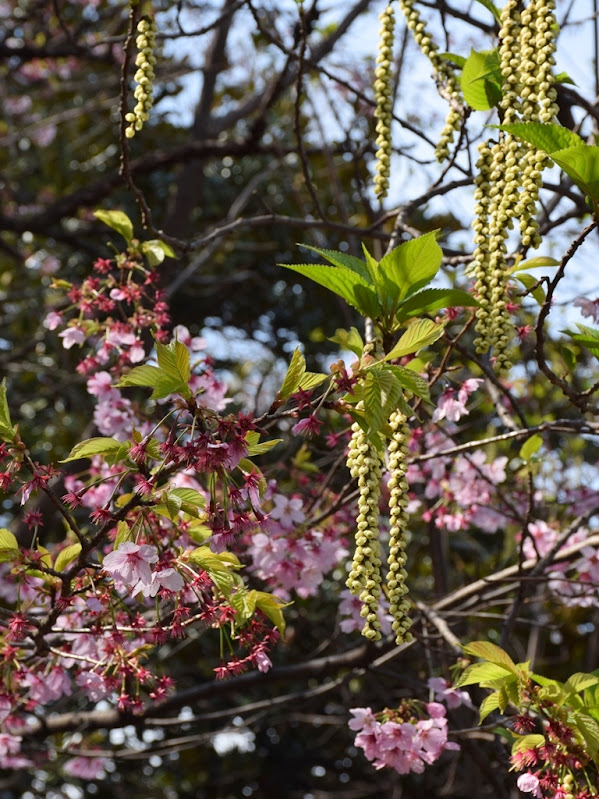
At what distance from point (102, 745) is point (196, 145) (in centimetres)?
291

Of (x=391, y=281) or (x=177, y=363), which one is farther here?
(x=391, y=281)

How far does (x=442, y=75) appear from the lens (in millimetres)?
2086

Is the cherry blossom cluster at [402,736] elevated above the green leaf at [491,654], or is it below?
below

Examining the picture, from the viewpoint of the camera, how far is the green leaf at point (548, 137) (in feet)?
4.33

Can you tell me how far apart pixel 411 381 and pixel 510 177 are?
0.41 meters

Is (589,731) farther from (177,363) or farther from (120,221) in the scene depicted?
(120,221)

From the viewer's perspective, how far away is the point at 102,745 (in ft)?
13.5

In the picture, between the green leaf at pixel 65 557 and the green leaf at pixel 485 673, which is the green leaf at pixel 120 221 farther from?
the green leaf at pixel 485 673

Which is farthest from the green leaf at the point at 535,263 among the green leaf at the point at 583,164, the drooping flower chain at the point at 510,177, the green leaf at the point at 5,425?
the green leaf at the point at 5,425

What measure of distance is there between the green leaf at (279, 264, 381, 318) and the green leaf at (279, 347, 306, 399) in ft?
0.40

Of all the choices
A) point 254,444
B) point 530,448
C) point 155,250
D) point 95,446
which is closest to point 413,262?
point 254,444

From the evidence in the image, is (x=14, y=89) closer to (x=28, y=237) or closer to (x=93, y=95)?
(x=93, y=95)

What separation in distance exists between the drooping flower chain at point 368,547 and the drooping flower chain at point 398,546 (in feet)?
0.07

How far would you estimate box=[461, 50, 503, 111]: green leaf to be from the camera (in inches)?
69.1
